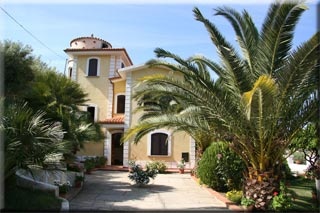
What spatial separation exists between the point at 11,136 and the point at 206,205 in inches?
234

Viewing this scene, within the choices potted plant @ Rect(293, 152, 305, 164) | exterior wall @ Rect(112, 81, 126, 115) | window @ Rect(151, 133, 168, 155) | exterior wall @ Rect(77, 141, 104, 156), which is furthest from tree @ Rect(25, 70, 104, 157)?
potted plant @ Rect(293, 152, 305, 164)

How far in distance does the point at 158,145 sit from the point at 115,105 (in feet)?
16.8

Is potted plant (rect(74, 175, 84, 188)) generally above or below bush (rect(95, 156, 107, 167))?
below

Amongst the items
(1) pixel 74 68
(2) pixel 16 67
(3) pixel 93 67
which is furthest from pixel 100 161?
(2) pixel 16 67

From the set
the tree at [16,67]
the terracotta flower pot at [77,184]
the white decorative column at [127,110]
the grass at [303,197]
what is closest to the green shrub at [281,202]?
the grass at [303,197]

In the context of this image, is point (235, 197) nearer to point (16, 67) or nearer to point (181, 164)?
point (16, 67)

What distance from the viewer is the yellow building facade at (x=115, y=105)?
82.4 ft

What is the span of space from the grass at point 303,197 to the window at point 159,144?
33.5ft

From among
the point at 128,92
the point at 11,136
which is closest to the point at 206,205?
the point at 11,136

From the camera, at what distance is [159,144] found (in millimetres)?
25281

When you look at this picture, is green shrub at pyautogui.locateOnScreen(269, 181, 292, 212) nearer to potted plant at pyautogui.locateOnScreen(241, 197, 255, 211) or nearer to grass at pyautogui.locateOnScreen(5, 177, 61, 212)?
potted plant at pyautogui.locateOnScreen(241, 197, 255, 211)

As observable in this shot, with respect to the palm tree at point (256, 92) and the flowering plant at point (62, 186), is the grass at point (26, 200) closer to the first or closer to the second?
the flowering plant at point (62, 186)

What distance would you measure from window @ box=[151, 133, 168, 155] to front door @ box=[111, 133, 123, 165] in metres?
3.16

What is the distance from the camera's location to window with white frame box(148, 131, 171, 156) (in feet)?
82.5
